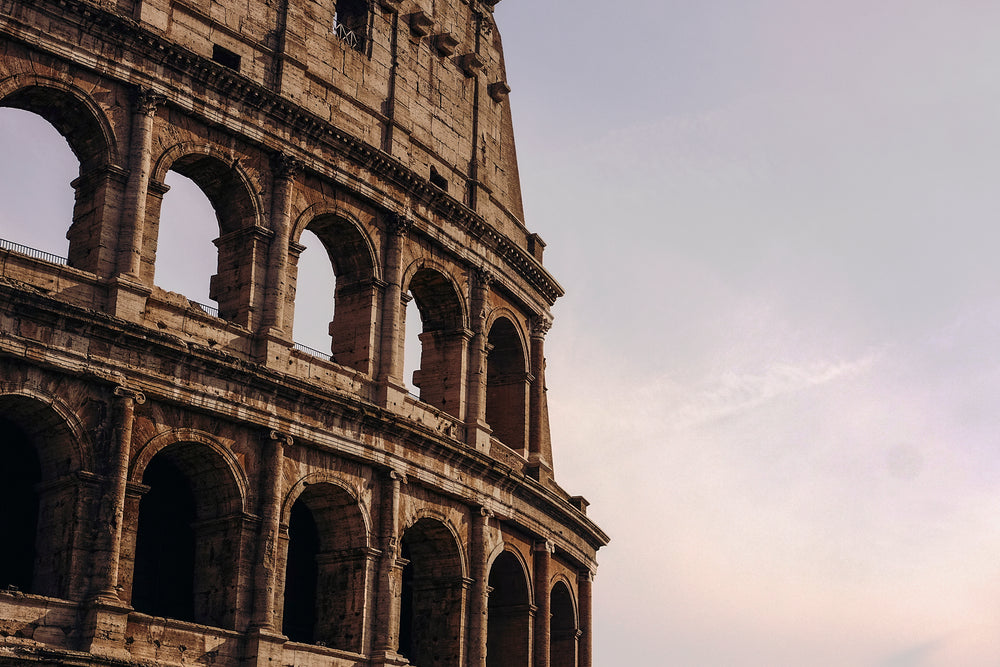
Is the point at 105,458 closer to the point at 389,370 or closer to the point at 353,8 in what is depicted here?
the point at 389,370

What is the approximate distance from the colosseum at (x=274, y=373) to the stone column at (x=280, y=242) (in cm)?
5

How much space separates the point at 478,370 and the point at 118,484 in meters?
10.00

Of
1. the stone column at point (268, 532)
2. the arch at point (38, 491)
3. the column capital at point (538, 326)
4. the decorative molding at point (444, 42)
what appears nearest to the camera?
the arch at point (38, 491)

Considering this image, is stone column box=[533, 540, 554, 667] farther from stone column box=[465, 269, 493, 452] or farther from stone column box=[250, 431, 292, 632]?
stone column box=[250, 431, 292, 632]

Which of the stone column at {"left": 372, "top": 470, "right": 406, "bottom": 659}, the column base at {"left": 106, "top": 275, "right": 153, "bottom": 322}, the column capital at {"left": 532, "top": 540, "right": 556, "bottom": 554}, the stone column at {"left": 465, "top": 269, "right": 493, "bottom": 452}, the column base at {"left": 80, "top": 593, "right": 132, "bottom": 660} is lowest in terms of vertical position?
the column base at {"left": 80, "top": 593, "right": 132, "bottom": 660}

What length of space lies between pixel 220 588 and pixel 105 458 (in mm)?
3183

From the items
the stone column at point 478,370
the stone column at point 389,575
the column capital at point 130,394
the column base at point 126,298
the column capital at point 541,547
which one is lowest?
the stone column at point 389,575

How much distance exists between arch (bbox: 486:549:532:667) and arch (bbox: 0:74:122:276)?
11.3 metres

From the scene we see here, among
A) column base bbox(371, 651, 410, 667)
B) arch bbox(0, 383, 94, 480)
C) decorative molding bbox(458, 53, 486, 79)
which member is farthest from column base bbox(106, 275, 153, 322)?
decorative molding bbox(458, 53, 486, 79)

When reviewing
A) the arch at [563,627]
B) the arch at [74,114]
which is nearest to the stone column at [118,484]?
the arch at [74,114]

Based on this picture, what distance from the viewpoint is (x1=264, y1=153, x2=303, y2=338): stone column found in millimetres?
25406

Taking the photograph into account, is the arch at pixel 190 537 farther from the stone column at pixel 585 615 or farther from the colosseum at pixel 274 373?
the stone column at pixel 585 615

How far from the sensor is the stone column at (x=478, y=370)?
96.6 ft

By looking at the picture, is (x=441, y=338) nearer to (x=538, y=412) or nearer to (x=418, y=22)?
(x=538, y=412)
